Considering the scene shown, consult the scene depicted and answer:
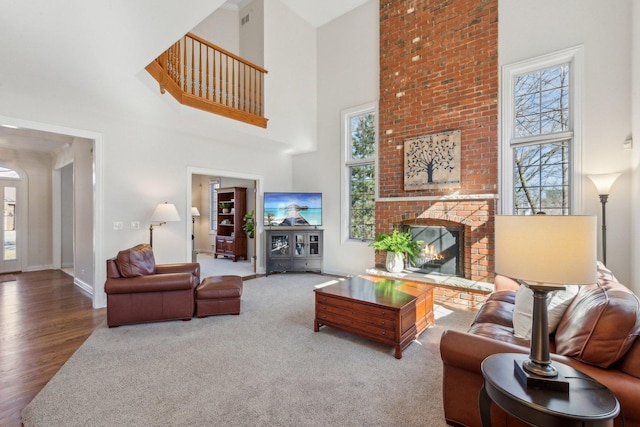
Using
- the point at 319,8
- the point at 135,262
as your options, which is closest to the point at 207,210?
the point at 135,262

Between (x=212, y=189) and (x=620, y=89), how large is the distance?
359 inches

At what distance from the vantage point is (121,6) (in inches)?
80.7

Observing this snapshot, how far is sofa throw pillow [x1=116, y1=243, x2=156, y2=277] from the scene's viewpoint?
342 cm

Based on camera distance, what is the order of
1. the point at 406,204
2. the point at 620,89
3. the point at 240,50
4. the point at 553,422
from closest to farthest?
the point at 553,422 → the point at 620,89 → the point at 406,204 → the point at 240,50

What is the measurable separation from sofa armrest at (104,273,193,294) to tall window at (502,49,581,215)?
14.3ft

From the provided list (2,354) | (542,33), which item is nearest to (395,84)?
(542,33)

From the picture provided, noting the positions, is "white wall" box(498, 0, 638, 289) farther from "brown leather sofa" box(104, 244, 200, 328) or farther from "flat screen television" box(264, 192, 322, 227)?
"brown leather sofa" box(104, 244, 200, 328)

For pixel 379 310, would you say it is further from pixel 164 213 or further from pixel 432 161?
pixel 164 213

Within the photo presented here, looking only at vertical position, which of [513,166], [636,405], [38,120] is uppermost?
[38,120]

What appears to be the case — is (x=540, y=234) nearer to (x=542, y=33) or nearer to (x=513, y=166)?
(x=513, y=166)

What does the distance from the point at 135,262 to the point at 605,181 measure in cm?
550

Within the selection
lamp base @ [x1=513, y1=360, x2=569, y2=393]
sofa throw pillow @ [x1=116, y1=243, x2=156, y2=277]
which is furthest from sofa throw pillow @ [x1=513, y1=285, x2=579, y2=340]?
sofa throw pillow @ [x1=116, y1=243, x2=156, y2=277]

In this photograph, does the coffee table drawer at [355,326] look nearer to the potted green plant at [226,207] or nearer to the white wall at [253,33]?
the white wall at [253,33]

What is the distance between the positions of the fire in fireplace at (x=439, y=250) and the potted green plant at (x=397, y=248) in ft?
0.72
